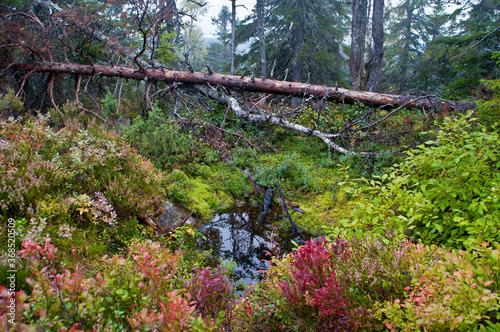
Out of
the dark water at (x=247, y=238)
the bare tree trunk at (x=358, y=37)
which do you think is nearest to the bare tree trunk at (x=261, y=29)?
the bare tree trunk at (x=358, y=37)

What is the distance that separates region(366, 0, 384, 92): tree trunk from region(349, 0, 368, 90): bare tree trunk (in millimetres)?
504

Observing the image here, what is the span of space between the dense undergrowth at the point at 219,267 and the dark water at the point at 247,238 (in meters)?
0.42

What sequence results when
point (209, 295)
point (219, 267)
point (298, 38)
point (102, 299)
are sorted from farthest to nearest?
point (298, 38) < point (219, 267) < point (209, 295) < point (102, 299)

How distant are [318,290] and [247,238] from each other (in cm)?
296

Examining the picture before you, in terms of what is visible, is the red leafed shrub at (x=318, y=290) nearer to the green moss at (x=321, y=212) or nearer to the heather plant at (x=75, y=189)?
the heather plant at (x=75, y=189)

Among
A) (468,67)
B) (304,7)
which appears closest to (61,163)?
(304,7)

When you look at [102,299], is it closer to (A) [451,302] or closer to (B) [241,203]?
(A) [451,302]

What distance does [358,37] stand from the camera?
11031mm

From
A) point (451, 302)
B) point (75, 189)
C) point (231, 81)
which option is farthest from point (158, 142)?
point (451, 302)

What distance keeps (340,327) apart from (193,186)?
4.45m

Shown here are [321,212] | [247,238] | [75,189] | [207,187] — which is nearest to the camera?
[75,189]

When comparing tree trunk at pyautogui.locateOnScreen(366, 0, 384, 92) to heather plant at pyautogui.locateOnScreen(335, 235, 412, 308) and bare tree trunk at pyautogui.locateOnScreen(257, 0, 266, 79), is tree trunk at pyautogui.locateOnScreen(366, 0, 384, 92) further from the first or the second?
heather plant at pyautogui.locateOnScreen(335, 235, 412, 308)

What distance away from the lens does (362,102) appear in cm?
862

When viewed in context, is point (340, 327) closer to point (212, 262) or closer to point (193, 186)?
point (212, 262)
